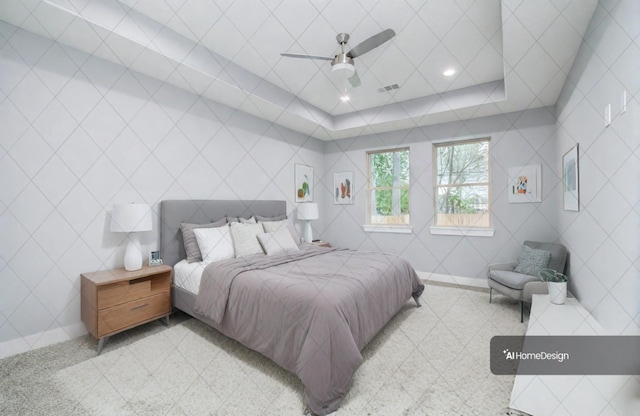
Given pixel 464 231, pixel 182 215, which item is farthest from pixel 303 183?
pixel 464 231

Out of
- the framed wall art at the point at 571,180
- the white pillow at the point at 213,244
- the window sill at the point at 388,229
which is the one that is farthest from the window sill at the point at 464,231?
the white pillow at the point at 213,244

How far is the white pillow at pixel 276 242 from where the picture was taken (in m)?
3.36

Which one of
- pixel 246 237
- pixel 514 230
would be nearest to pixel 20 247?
pixel 246 237

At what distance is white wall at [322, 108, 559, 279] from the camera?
3.78 m

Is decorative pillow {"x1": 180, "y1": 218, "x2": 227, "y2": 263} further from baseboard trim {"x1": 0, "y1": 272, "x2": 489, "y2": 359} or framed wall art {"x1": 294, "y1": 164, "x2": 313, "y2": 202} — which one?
framed wall art {"x1": 294, "y1": 164, "x2": 313, "y2": 202}

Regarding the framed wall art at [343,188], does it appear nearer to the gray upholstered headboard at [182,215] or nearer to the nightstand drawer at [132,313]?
the gray upholstered headboard at [182,215]

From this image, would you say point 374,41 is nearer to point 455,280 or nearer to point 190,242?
point 190,242

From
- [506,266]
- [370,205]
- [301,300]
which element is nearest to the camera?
[301,300]

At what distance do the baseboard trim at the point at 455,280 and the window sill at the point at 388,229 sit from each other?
75 centimetres

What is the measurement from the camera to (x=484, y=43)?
280 centimetres

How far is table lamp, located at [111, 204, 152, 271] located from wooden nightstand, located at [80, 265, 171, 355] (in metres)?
0.10

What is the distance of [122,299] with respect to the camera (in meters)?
2.44

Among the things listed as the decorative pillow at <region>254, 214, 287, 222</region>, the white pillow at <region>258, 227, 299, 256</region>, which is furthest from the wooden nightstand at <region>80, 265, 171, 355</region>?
the decorative pillow at <region>254, 214, 287, 222</region>

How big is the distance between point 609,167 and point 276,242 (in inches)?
118
